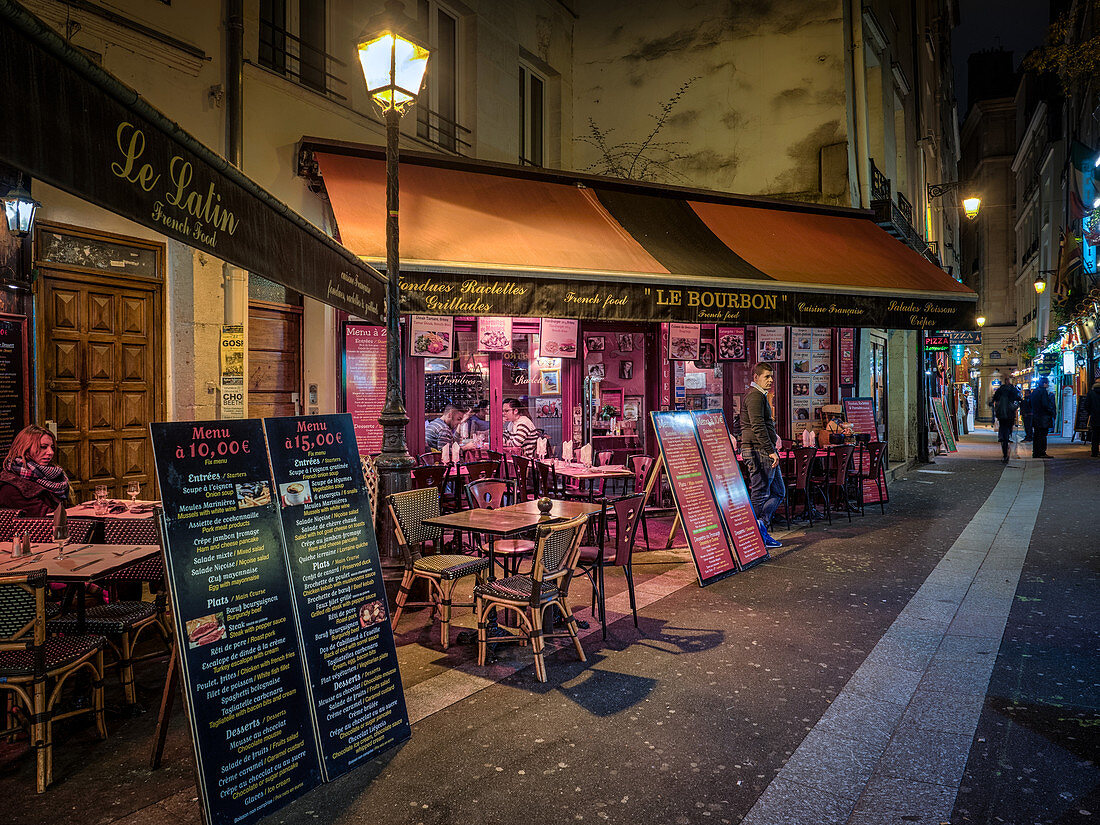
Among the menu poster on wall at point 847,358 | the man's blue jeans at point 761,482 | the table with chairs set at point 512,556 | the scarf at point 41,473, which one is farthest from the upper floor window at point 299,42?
the menu poster on wall at point 847,358

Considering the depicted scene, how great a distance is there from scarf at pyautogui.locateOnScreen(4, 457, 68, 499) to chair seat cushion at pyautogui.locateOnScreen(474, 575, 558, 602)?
3582 millimetres

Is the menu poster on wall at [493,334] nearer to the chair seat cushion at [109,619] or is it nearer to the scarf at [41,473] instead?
the scarf at [41,473]

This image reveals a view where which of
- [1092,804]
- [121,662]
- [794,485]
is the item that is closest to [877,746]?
[1092,804]

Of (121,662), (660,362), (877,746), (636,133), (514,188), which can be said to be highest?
(636,133)

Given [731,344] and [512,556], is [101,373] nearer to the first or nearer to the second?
[512,556]

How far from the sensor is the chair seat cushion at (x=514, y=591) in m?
4.88

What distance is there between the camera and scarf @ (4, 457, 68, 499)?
5.67m

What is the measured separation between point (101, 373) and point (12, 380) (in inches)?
33.1

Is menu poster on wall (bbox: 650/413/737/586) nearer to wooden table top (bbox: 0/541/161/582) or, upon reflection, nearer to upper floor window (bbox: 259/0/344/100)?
wooden table top (bbox: 0/541/161/582)

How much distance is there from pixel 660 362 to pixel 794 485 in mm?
3051

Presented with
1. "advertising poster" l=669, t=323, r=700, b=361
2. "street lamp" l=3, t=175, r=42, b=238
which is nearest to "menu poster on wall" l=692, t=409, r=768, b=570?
"advertising poster" l=669, t=323, r=700, b=361

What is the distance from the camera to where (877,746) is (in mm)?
3840

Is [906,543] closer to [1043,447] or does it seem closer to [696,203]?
[696,203]

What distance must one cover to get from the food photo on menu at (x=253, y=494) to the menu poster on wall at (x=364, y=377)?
627cm
